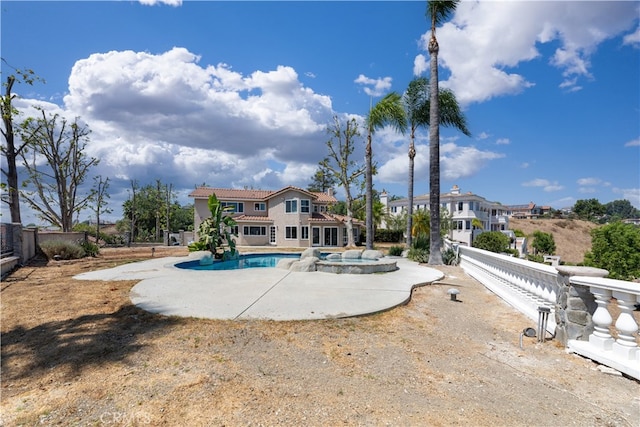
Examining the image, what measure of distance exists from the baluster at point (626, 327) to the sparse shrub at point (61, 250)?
2112cm

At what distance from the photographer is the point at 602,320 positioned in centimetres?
392

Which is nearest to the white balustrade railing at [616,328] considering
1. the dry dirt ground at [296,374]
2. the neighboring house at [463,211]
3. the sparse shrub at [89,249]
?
the dry dirt ground at [296,374]

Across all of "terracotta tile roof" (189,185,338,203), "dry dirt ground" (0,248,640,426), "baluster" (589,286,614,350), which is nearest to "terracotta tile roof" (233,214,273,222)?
"terracotta tile roof" (189,185,338,203)

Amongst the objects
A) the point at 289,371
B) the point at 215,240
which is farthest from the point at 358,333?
the point at 215,240

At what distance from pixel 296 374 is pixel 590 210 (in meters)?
114

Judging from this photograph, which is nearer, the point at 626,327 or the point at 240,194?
the point at 626,327

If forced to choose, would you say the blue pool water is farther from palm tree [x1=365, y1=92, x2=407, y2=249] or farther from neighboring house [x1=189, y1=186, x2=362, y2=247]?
palm tree [x1=365, y1=92, x2=407, y2=249]

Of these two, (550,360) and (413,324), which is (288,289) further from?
(550,360)

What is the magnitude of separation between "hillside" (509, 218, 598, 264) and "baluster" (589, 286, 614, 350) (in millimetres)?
65224

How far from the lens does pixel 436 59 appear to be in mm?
15305

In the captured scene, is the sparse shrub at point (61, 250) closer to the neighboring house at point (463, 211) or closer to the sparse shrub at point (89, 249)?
the sparse shrub at point (89, 249)

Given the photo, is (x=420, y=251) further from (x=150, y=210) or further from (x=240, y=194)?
(x=150, y=210)

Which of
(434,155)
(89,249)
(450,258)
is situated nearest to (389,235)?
(450,258)

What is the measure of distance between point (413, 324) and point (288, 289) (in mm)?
3744
